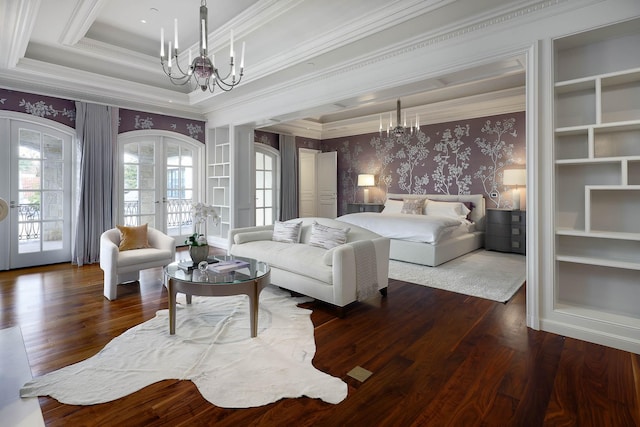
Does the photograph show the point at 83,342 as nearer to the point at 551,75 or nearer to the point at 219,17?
the point at 219,17

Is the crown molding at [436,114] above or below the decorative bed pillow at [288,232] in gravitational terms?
above

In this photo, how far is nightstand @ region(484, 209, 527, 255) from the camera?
5.68 meters

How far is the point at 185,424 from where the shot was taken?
1654mm

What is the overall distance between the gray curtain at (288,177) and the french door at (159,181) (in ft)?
6.40

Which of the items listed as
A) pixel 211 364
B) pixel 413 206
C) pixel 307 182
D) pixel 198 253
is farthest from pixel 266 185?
pixel 211 364

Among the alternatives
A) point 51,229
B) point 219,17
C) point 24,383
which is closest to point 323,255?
point 24,383

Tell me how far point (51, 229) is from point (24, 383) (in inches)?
155

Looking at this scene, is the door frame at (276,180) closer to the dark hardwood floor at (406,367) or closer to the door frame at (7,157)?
the door frame at (7,157)

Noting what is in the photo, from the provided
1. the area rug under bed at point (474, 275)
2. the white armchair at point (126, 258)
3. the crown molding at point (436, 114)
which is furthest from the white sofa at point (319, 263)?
the crown molding at point (436, 114)

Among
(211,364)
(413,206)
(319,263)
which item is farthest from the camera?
(413,206)

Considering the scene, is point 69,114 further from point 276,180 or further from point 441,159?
point 441,159

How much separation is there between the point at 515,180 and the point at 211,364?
554 centimetres

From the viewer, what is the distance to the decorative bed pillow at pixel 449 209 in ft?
20.3

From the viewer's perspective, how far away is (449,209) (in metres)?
6.25
